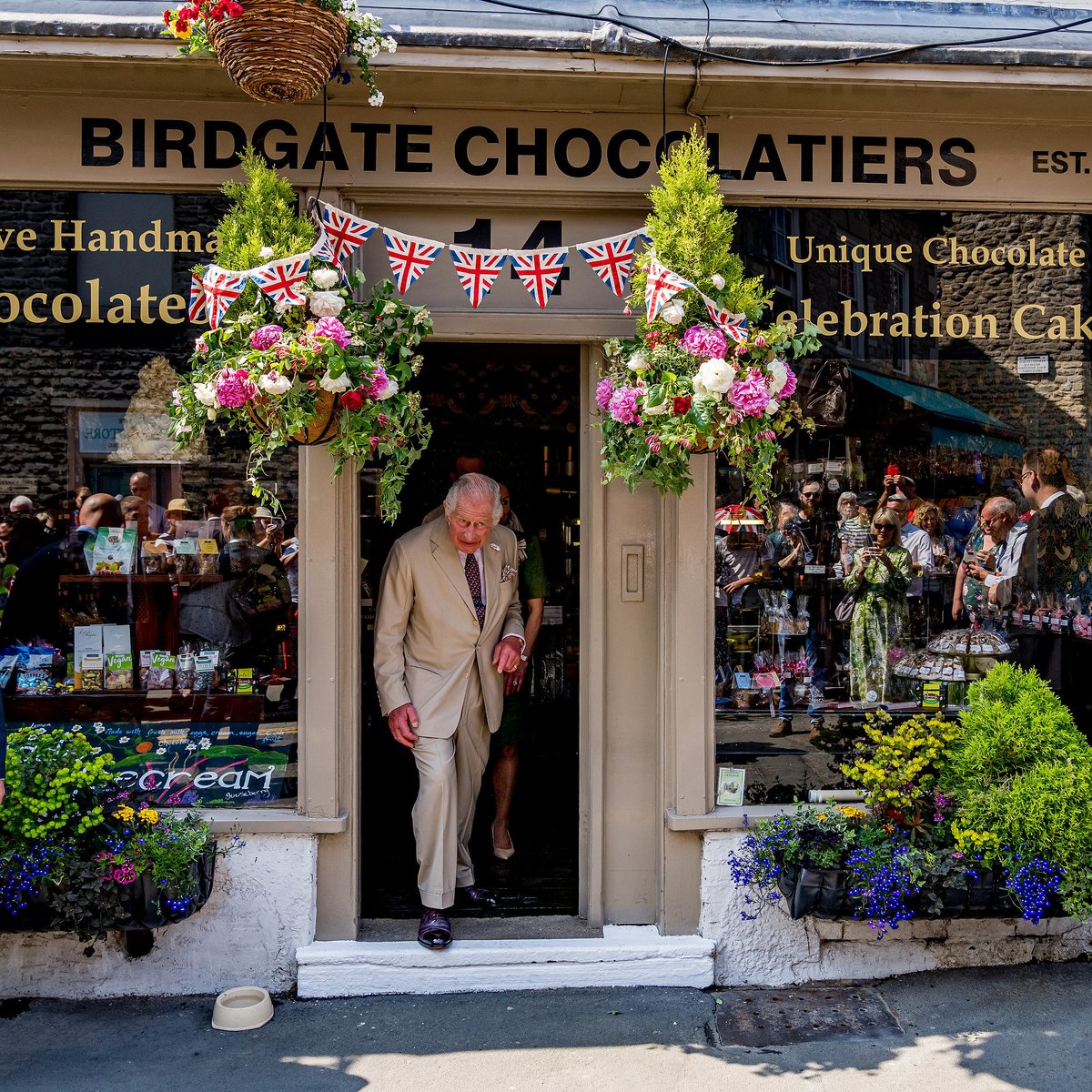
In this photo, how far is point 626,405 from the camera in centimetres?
407

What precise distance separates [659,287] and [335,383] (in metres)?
1.24

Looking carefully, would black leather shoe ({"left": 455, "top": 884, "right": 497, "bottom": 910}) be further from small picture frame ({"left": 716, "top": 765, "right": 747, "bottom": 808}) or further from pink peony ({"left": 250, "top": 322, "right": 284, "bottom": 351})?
pink peony ({"left": 250, "top": 322, "right": 284, "bottom": 351})

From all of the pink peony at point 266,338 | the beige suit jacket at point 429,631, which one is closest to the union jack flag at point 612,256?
the pink peony at point 266,338

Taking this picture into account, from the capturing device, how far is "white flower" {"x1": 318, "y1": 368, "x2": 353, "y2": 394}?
388 centimetres

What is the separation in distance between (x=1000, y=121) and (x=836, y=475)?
Result: 1729 millimetres

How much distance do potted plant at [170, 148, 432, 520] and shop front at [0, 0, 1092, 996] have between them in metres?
0.58

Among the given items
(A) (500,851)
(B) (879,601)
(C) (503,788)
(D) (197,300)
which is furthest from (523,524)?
(D) (197,300)

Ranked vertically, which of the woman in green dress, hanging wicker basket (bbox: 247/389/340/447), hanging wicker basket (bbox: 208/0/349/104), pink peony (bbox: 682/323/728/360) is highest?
→ hanging wicker basket (bbox: 208/0/349/104)

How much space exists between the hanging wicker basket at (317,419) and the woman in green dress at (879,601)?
257 cm

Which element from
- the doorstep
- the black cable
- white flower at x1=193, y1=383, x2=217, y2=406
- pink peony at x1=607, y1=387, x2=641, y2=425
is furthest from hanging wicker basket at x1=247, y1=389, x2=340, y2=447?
the doorstep

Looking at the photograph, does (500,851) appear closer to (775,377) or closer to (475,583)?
(475,583)

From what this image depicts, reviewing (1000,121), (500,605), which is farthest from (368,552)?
(1000,121)

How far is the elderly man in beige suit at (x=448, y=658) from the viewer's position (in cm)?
484

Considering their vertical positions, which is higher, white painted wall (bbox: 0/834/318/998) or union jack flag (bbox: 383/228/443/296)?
union jack flag (bbox: 383/228/443/296)
